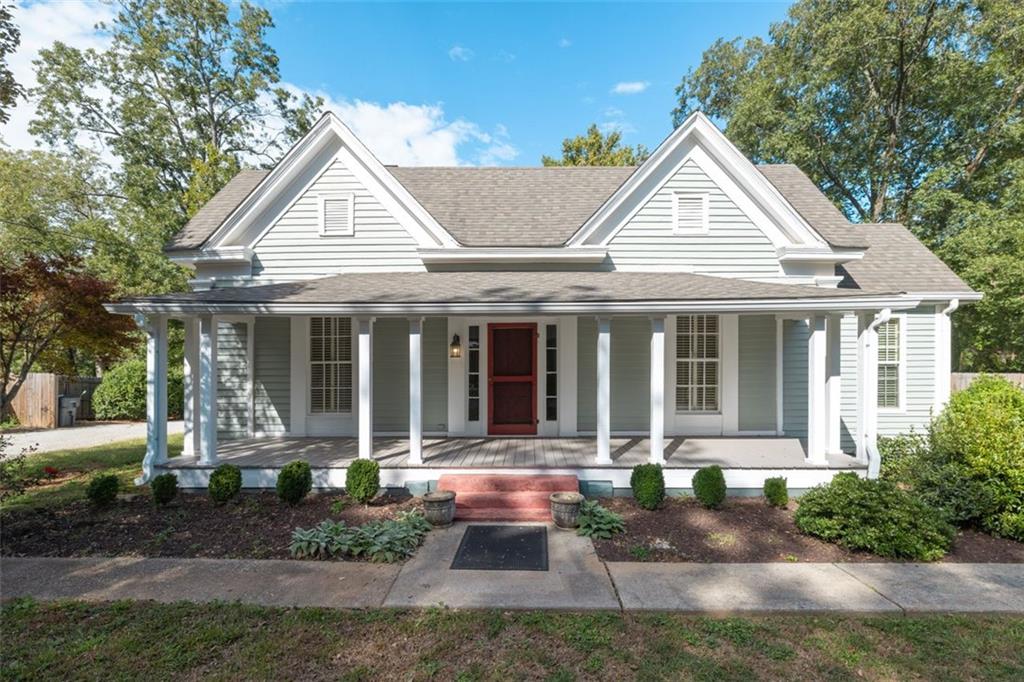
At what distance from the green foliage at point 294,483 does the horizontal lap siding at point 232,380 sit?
329cm

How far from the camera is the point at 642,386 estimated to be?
907 centimetres

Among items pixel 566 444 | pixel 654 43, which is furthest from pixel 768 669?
pixel 654 43

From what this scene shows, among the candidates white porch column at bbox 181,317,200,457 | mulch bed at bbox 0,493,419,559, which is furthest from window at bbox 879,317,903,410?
white porch column at bbox 181,317,200,457

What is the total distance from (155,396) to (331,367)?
2834 mm

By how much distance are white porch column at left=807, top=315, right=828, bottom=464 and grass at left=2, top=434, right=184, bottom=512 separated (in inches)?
412

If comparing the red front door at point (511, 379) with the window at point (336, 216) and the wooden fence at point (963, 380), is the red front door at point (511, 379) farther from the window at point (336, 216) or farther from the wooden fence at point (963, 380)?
the wooden fence at point (963, 380)

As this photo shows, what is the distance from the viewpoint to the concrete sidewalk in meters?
4.05

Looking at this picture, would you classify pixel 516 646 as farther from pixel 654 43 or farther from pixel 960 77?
pixel 960 77

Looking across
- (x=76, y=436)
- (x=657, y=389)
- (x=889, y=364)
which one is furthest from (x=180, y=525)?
(x=889, y=364)

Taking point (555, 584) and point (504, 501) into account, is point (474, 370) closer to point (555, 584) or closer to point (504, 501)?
point (504, 501)

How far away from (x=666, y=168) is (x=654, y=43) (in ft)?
20.7

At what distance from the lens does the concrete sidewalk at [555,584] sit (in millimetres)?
4055

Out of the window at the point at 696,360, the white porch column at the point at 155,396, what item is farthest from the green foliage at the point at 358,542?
the window at the point at 696,360

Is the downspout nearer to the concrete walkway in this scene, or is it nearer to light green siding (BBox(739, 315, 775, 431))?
light green siding (BBox(739, 315, 775, 431))
